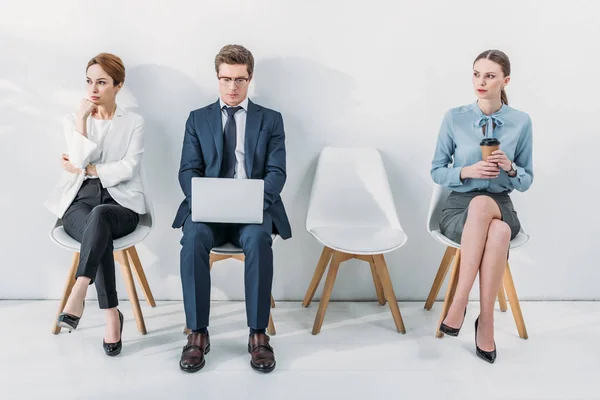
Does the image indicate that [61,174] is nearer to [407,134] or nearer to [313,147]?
[313,147]

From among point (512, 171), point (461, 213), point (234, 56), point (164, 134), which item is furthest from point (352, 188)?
point (164, 134)

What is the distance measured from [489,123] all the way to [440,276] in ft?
2.78

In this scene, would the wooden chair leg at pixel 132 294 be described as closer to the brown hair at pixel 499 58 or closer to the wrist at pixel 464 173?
the wrist at pixel 464 173

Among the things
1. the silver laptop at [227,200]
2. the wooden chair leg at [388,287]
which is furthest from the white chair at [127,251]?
the wooden chair leg at [388,287]

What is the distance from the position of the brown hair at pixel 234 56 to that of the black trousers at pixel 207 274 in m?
0.78

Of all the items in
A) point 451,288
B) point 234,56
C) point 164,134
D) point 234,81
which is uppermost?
point 234,56

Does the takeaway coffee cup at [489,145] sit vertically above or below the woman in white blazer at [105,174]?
above

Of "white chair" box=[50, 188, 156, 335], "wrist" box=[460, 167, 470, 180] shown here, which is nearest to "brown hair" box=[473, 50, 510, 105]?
"wrist" box=[460, 167, 470, 180]

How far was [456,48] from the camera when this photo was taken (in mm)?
3160

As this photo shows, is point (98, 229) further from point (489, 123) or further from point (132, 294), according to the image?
point (489, 123)

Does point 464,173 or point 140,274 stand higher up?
point 464,173

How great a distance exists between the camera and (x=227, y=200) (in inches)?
100

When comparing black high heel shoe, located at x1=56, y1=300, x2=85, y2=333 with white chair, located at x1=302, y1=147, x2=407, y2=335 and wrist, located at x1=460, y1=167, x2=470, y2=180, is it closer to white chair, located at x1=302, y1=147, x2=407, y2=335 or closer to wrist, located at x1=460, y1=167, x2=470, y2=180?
white chair, located at x1=302, y1=147, x2=407, y2=335

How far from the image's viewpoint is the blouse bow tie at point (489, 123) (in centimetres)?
287
